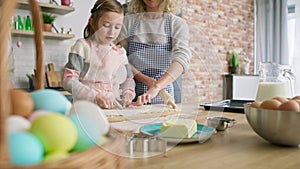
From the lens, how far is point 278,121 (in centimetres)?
72

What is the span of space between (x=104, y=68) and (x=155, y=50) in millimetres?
252

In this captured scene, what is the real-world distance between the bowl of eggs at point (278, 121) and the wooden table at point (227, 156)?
2 cm

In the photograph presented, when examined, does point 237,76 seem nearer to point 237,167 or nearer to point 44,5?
point 44,5

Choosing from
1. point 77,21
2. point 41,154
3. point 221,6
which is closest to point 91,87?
point 41,154

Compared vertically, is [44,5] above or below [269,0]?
below

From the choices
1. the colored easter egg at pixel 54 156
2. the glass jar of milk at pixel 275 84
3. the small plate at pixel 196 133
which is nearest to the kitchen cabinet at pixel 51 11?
the glass jar of milk at pixel 275 84

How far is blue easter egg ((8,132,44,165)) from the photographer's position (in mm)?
319

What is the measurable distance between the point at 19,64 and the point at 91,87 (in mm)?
2227

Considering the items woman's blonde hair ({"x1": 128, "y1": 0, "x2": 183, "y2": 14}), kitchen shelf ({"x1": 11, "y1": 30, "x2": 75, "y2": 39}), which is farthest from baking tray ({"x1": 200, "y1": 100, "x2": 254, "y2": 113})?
kitchen shelf ({"x1": 11, "y1": 30, "x2": 75, "y2": 39})

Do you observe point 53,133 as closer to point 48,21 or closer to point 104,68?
point 104,68

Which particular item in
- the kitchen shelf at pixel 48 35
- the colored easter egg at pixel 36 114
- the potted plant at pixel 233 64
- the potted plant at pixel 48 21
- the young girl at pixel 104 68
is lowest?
the colored easter egg at pixel 36 114

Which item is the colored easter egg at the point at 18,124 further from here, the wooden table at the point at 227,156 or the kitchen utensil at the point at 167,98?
the kitchen utensil at the point at 167,98

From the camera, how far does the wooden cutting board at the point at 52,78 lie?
111 inches

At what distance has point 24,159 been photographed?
0.32 m
